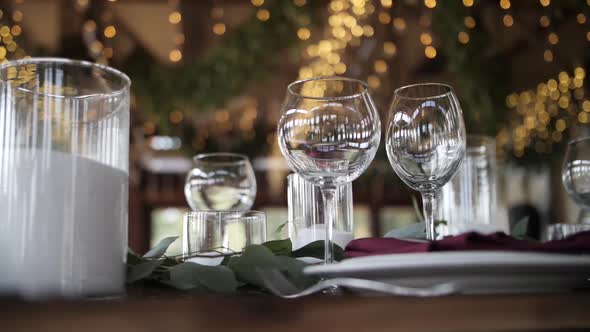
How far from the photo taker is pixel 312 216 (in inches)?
29.5

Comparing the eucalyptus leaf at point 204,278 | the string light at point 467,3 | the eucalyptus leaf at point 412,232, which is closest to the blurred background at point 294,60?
the string light at point 467,3

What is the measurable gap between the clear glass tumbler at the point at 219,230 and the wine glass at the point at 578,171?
1.41ft

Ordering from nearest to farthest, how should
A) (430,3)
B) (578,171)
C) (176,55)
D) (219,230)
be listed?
1. (219,230)
2. (578,171)
3. (430,3)
4. (176,55)

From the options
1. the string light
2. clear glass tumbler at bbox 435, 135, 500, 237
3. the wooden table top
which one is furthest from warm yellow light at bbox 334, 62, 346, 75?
the wooden table top

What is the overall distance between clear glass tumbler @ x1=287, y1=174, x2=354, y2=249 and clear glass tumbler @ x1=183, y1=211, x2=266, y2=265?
0.24ft

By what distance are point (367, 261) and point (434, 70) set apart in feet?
16.1

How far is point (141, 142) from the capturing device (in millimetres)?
4441

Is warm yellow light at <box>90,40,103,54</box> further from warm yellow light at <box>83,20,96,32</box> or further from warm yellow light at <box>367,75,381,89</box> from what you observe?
warm yellow light at <box>367,75,381,89</box>

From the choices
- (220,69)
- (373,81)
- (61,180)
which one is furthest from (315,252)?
(373,81)

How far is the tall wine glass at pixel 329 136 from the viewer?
0.53 m

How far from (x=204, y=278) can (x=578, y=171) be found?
1.84 feet

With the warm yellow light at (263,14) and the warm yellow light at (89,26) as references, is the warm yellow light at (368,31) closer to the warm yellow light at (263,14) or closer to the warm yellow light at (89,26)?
the warm yellow light at (263,14)

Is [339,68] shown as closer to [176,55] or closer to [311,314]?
[176,55]

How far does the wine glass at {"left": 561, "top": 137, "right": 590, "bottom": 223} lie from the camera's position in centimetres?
79
